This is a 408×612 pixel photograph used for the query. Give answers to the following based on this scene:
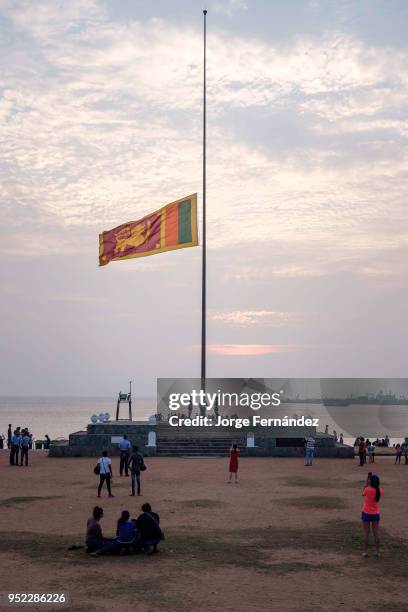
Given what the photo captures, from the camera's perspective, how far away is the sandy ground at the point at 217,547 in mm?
11117

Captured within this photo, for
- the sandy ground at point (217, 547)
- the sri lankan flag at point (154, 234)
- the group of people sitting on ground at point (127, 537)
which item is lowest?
the sandy ground at point (217, 547)

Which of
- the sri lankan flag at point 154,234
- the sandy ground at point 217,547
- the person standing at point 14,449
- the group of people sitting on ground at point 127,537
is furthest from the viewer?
the sri lankan flag at point 154,234

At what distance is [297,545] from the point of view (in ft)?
48.8

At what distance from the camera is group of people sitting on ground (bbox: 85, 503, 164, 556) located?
13.8 meters

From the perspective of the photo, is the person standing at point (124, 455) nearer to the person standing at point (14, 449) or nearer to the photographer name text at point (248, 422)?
the person standing at point (14, 449)

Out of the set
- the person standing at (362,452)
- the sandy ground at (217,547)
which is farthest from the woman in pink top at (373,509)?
the person standing at (362,452)

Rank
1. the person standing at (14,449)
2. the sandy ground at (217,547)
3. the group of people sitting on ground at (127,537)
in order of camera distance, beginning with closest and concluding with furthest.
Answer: the sandy ground at (217,547) < the group of people sitting on ground at (127,537) < the person standing at (14,449)

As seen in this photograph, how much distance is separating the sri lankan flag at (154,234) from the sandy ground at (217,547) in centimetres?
1555

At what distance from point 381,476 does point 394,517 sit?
32.4ft

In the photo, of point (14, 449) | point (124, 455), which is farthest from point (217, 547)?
point (14, 449)

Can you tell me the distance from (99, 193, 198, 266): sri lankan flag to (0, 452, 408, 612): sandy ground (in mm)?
15548

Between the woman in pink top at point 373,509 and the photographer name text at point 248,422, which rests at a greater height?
the photographer name text at point 248,422

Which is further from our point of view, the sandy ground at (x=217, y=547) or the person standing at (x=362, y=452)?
the person standing at (x=362, y=452)

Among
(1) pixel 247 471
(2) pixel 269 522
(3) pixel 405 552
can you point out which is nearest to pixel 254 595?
(3) pixel 405 552
